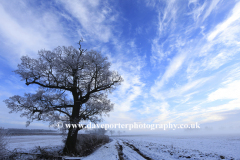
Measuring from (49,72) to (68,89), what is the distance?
2368mm

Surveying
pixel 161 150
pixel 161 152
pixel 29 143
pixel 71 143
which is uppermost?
pixel 71 143

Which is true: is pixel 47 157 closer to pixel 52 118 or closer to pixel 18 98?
pixel 52 118

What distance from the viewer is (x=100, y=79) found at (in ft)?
43.1

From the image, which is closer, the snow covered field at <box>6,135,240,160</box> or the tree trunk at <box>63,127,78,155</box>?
the snow covered field at <box>6,135,240,160</box>

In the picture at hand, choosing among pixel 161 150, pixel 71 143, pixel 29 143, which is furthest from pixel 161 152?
pixel 29 143

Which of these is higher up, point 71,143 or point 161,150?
point 71,143

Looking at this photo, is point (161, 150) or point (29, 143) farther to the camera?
point (29, 143)

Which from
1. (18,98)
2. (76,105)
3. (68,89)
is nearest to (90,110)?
(76,105)

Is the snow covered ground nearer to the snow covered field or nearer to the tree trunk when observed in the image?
the snow covered field

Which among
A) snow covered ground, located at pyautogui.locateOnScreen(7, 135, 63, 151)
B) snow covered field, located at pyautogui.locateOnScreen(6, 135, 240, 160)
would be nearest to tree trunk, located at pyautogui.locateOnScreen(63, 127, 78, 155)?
snow covered field, located at pyautogui.locateOnScreen(6, 135, 240, 160)

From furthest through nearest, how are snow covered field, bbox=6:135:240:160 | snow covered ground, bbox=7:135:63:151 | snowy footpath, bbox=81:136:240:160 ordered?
snow covered ground, bbox=7:135:63:151 < snow covered field, bbox=6:135:240:160 < snowy footpath, bbox=81:136:240:160

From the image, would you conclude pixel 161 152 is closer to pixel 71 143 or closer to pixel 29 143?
pixel 71 143

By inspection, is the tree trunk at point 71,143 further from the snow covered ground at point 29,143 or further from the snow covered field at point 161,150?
the snow covered ground at point 29,143

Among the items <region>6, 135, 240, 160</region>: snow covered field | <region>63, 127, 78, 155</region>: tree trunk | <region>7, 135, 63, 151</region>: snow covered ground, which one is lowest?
<region>7, 135, 63, 151</region>: snow covered ground
